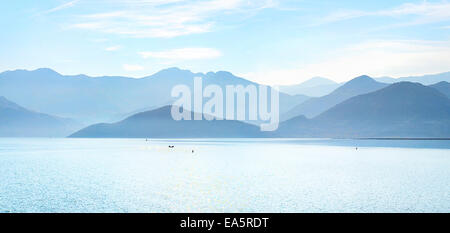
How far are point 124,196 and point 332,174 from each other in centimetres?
2981

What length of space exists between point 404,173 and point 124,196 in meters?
37.4

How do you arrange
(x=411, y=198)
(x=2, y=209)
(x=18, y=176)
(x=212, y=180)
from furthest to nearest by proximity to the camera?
1. (x=18, y=176)
2. (x=212, y=180)
3. (x=411, y=198)
4. (x=2, y=209)
